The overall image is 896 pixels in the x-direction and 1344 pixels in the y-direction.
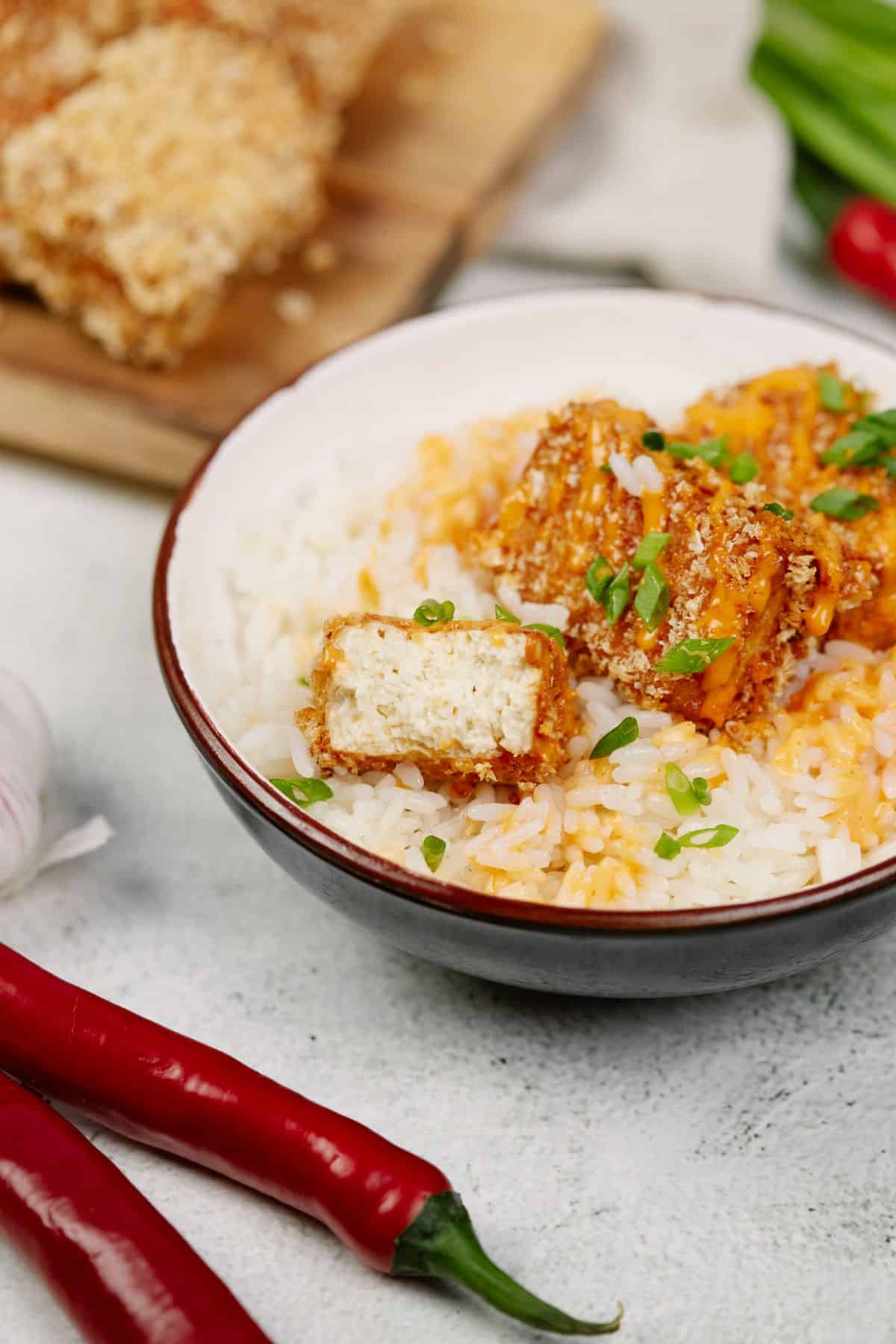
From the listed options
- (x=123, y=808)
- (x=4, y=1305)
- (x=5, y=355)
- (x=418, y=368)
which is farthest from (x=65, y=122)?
(x=4, y=1305)

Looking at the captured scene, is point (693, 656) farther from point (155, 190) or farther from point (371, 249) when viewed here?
point (371, 249)

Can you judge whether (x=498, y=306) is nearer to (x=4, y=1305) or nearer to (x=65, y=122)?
(x=65, y=122)

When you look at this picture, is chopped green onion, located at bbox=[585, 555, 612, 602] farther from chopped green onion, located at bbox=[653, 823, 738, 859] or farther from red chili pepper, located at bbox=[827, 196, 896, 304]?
red chili pepper, located at bbox=[827, 196, 896, 304]

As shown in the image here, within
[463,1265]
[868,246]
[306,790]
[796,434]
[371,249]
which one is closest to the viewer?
[463,1265]

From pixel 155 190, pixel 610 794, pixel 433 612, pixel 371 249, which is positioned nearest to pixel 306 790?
pixel 433 612

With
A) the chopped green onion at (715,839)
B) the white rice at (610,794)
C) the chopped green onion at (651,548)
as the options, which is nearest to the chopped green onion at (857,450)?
the white rice at (610,794)
